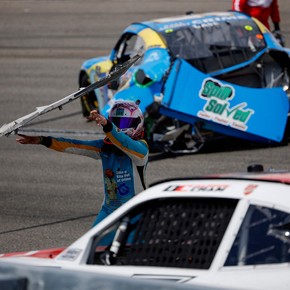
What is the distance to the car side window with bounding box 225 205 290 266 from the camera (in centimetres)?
644

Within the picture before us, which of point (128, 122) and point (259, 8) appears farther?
point (259, 8)

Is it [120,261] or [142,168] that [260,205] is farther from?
[142,168]

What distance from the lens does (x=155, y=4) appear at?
2678 cm

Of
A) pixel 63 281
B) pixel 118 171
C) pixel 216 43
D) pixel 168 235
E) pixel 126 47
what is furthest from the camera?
pixel 126 47

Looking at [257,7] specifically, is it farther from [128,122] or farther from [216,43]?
[128,122]

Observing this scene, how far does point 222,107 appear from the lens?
48.1 feet

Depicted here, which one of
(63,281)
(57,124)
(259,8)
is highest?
(63,281)

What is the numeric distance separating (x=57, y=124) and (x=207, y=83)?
3.42 m

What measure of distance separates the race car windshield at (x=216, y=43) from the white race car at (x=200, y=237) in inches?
313

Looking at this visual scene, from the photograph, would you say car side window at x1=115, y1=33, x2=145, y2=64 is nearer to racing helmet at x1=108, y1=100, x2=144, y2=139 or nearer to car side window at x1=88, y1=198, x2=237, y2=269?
racing helmet at x1=108, y1=100, x2=144, y2=139

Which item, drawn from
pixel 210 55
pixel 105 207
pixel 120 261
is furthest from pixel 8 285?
pixel 210 55

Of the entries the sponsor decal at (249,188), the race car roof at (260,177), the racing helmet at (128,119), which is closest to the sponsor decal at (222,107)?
the racing helmet at (128,119)

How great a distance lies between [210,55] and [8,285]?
913 centimetres

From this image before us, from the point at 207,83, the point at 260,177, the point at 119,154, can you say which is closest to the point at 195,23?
the point at 207,83
